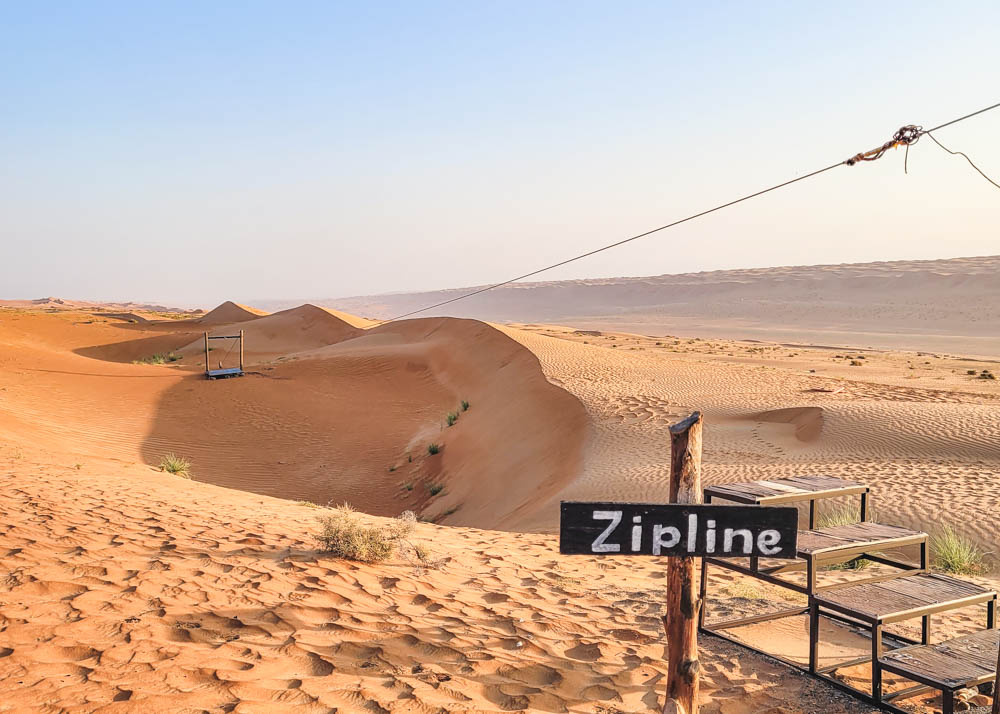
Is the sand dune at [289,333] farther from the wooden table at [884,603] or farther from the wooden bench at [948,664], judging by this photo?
the wooden bench at [948,664]

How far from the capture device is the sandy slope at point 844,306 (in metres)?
60.3

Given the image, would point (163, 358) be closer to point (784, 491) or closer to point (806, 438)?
point (806, 438)

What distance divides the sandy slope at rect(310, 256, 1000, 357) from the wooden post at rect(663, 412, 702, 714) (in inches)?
1929

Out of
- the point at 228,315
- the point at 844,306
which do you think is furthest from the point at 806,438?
the point at 844,306

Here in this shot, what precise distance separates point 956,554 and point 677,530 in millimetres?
5338

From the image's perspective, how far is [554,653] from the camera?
512cm

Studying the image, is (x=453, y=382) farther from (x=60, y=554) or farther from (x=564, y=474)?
(x=60, y=554)

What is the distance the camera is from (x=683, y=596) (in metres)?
3.83

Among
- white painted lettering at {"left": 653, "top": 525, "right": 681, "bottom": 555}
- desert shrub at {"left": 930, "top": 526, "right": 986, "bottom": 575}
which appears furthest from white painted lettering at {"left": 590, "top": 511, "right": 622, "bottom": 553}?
desert shrub at {"left": 930, "top": 526, "right": 986, "bottom": 575}

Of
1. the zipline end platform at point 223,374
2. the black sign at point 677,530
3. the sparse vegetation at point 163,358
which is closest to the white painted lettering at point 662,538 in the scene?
the black sign at point 677,530

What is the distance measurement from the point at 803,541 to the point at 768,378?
1386cm

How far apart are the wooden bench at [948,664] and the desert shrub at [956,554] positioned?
2541 millimetres

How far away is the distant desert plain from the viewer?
451cm

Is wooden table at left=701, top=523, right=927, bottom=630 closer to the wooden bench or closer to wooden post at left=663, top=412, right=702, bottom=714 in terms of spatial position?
the wooden bench
